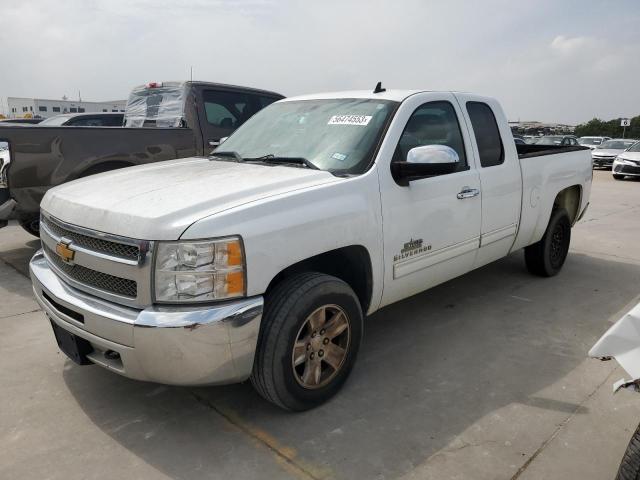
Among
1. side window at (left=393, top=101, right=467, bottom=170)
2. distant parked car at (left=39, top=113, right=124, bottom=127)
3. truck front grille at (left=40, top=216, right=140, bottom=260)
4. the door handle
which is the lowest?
truck front grille at (left=40, top=216, right=140, bottom=260)

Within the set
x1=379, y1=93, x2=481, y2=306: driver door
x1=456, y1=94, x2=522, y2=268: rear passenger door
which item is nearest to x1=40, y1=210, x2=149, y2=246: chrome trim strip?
x1=379, y1=93, x2=481, y2=306: driver door

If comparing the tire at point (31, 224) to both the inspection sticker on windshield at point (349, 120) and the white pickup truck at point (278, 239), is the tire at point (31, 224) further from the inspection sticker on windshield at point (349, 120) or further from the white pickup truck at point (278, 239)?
the inspection sticker on windshield at point (349, 120)

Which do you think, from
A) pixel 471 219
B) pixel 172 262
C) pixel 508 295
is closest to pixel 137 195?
pixel 172 262

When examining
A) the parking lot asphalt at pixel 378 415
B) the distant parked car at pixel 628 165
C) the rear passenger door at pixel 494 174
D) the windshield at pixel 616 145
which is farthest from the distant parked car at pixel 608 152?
the parking lot asphalt at pixel 378 415

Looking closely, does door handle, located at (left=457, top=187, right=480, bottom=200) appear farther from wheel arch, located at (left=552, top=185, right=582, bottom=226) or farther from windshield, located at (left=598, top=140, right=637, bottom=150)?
windshield, located at (left=598, top=140, right=637, bottom=150)

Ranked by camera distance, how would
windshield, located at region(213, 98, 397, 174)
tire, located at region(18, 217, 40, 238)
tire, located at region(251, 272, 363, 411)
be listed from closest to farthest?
tire, located at region(251, 272, 363, 411), windshield, located at region(213, 98, 397, 174), tire, located at region(18, 217, 40, 238)

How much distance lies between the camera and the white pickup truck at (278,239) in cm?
239

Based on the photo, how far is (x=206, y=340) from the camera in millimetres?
2363

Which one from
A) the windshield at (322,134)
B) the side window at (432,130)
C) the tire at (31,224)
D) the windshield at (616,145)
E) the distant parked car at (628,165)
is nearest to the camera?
the windshield at (322,134)

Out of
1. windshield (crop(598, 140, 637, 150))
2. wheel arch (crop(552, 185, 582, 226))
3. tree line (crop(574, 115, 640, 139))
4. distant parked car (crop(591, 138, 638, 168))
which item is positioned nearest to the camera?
wheel arch (crop(552, 185, 582, 226))

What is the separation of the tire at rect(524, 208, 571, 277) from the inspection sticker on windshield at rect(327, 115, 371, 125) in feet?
8.73

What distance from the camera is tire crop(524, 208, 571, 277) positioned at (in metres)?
5.15

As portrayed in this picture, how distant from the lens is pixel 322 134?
11.3 ft

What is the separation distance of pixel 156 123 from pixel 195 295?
5235 mm
